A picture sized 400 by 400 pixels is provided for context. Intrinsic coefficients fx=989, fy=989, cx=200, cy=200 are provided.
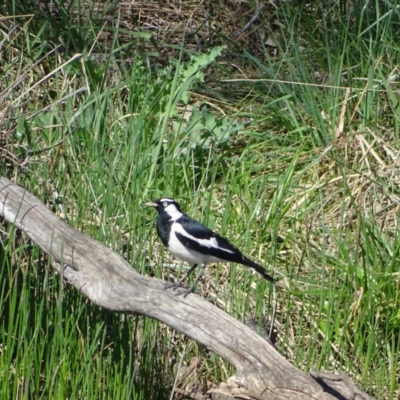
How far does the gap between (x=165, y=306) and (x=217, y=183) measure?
1841 millimetres

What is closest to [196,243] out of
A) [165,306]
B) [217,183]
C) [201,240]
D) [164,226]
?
[201,240]

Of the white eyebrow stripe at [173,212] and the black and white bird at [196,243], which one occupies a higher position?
the white eyebrow stripe at [173,212]

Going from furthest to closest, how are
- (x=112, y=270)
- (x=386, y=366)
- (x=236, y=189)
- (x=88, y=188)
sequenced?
(x=236, y=189) < (x=88, y=188) < (x=386, y=366) < (x=112, y=270)

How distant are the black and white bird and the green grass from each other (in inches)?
4.5

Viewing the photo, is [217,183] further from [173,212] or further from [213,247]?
[213,247]

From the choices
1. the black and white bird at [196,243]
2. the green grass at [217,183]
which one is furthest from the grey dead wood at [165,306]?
the black and white bird at [196,243]

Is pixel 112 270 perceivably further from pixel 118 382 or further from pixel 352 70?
pixel 352 70

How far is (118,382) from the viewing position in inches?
121

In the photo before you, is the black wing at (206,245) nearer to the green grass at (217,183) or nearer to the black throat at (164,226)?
the black throat at (164,226)

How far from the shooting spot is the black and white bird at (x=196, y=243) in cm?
316

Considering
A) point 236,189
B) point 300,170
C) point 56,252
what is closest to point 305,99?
point 300,170

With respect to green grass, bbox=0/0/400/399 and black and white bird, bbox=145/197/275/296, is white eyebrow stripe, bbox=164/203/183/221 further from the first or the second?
green grass, bbox=0/0/400/399

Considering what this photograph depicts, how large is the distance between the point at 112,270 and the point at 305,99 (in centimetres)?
193

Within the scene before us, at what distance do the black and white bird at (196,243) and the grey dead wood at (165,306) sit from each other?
34 centimetres
